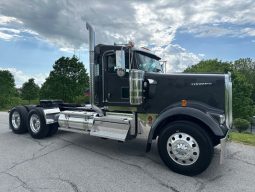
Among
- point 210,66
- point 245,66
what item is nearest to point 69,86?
point 210,66

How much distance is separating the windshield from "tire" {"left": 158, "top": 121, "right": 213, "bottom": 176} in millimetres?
1571

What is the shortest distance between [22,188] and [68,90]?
851 inches

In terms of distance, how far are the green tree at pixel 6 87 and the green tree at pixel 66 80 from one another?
9.36 m

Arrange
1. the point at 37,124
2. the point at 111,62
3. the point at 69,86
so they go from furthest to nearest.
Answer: the point at 69,86, the point at 37,124, the point at 111,62

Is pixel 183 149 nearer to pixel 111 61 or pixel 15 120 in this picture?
pixel 111 61

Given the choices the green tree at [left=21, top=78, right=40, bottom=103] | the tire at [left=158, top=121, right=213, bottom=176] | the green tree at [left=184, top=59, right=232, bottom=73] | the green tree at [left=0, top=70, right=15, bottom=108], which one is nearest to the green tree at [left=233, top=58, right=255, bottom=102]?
the green tree at [left=184, top=59, right=232, bottom=73]

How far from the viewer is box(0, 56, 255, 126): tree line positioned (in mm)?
24859

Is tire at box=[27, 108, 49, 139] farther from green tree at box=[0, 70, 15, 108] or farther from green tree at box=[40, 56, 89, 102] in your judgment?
green tree at box=[0, 70, 15, 108]

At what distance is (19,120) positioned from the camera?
7.62m

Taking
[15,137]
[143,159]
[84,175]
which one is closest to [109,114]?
[143,159]

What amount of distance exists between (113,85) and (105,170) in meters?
1.99

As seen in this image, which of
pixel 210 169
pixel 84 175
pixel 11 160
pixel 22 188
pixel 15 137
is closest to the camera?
pixel 22 188

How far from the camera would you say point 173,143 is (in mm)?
4410

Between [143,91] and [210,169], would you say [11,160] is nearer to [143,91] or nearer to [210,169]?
[143,91]
